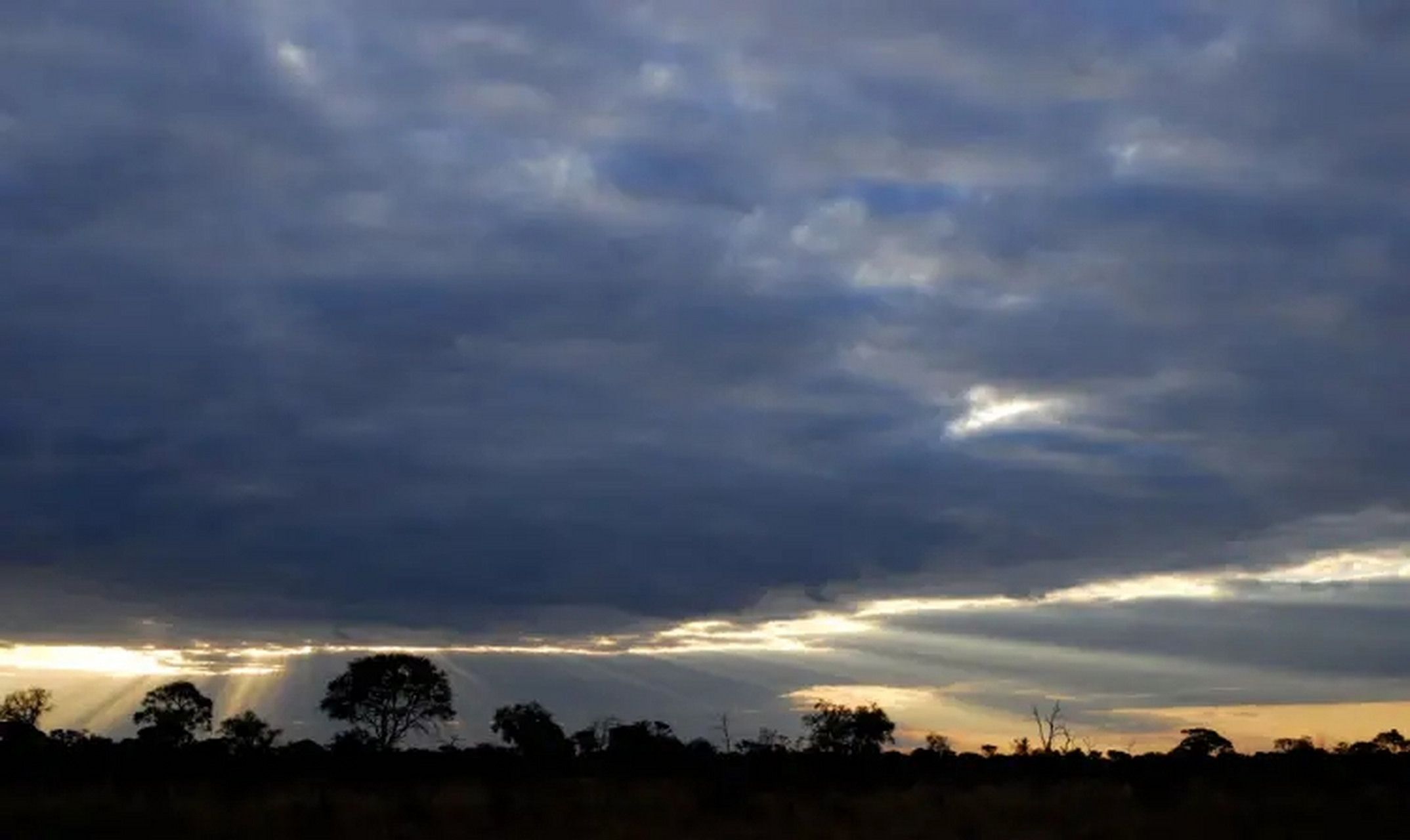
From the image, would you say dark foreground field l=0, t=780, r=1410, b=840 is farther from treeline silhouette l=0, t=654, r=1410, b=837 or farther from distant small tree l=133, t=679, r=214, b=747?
distant small tree l=133, t=679, r=214, b=747

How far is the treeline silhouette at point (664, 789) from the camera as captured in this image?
33625mm

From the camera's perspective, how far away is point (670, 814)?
3584cm

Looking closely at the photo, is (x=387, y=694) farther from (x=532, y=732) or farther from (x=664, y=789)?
(x=664, y=789)

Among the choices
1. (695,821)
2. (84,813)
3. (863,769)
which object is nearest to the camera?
(84,813)

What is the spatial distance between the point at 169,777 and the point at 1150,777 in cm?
2998

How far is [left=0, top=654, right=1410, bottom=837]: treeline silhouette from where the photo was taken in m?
33.6

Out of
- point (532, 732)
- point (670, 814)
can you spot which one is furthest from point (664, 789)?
point (532, 732)

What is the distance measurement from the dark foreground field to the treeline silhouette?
9 cm

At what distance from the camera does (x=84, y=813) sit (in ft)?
105

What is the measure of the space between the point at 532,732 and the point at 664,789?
52831 millimetres

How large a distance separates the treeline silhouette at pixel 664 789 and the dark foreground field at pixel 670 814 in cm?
9

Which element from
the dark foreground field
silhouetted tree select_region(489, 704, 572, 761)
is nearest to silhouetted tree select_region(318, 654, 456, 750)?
silhouetted tree select_region(489, 704, 572, 761)

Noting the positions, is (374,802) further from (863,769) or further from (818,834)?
(863,769)

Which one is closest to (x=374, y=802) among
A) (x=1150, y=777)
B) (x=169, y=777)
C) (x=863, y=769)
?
(x=169, y=777)
